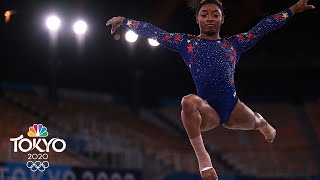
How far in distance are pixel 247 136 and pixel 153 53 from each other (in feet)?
13.2

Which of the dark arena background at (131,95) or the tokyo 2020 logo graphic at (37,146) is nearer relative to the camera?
the tokyo 2020 logo graphic at (37,146)

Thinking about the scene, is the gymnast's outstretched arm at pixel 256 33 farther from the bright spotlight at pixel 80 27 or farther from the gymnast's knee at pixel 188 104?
the bright spotlight at pixel 80 27

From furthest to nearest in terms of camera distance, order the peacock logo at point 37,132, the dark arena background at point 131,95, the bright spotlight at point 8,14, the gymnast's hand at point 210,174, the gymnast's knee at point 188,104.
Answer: the bright spotlight at point 8,14 < the dark arena background at point 131,95 < the peacock logo at point 37,132 < the gymnast's knee at point 188,104 < the gymnast's hand at point 210,174

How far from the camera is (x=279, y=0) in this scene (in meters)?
13.1

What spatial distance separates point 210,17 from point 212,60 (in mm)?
379

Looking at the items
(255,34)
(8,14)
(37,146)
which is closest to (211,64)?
(255,34)

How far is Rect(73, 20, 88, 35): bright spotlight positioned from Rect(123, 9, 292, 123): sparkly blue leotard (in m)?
8.47

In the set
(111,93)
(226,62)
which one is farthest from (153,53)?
(226,62)

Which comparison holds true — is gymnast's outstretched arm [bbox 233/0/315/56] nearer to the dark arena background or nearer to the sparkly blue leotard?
the sparkly blue leotard

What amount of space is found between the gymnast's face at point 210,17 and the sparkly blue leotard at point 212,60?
12 cm

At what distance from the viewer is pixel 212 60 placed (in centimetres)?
467

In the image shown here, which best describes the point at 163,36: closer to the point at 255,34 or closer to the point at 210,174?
the point at 255,34

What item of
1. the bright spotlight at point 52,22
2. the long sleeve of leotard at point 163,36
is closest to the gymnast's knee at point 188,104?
the long sleeve of leotard at point 163,36

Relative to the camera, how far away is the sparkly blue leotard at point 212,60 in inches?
183
